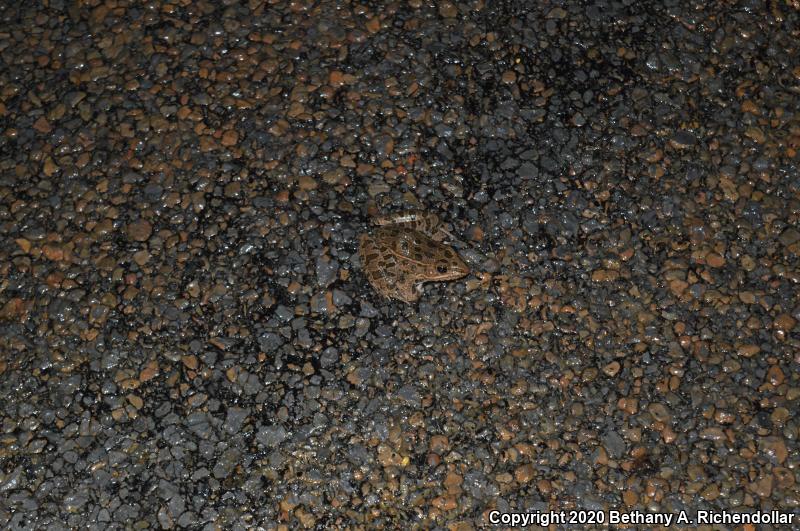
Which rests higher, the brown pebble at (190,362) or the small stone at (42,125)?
the small stone at (42,125)

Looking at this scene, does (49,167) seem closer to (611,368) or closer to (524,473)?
(524,473)

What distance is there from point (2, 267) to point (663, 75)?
4345 millimetres

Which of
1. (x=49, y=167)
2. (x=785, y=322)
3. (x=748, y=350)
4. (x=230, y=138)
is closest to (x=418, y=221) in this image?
(x=230, y=138)

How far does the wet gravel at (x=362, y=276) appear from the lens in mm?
4164

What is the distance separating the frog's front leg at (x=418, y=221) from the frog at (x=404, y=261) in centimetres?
3

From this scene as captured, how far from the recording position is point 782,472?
13.4 feet

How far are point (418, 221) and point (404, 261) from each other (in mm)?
411

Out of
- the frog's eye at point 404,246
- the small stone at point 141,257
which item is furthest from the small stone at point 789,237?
the small stone at point 141,257

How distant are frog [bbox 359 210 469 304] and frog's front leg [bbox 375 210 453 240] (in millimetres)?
30

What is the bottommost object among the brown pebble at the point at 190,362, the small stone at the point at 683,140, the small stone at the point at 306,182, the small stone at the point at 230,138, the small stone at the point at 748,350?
the brown pebble at the point at 190,362

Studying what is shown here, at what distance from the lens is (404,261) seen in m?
4.47

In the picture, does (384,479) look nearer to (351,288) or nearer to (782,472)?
(351,288)

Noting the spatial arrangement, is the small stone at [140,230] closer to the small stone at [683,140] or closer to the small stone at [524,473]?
the small stone at [524,473]

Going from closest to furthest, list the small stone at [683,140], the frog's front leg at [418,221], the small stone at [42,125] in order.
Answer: the frog's front leg at [418,221]
the small stone at [683,140]
the small stone at [42,125]
